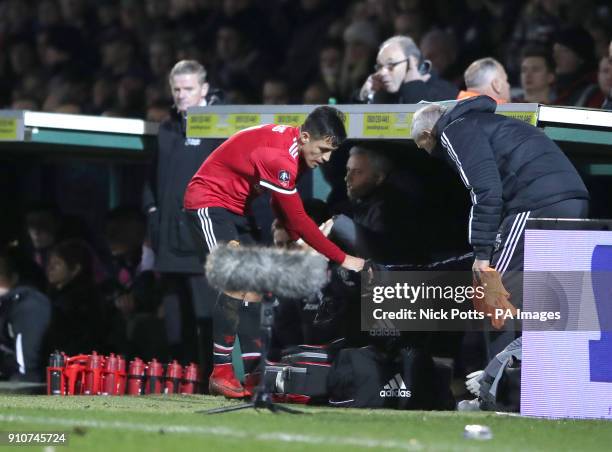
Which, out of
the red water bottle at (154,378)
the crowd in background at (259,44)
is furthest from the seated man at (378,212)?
the red water bottle at (154,378)

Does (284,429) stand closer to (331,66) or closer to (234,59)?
(331,66)

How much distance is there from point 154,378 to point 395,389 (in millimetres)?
1863

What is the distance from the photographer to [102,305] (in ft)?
36.4

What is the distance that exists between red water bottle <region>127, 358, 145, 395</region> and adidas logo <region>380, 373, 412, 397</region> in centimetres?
190

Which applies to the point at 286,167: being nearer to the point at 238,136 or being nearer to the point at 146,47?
the point at 238,136

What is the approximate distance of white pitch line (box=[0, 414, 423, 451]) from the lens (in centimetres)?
636

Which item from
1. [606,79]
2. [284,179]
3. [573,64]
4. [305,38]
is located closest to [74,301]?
[284,179]

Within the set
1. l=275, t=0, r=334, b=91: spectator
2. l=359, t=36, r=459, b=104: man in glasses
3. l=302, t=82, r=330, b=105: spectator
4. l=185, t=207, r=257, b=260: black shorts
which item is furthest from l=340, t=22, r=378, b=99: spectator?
l=185, t=207, r=257, b=260: black shorts

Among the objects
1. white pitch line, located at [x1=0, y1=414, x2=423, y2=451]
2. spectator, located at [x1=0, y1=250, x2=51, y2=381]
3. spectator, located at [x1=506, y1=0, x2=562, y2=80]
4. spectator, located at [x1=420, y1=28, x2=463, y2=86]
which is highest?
spectator, located at [x1=506, y1=0, x2=562, y2=80]

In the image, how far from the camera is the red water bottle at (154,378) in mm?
9641

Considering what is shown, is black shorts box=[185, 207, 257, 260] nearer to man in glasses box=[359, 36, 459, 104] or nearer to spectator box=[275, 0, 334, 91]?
man in glasses box=[359, 36, 459, 104]

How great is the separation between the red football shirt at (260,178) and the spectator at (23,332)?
219cm

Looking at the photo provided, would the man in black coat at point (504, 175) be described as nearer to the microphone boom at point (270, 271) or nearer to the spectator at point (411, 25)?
the microphone boom at point (270, 271)

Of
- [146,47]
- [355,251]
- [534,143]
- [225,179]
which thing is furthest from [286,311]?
[146,47]
